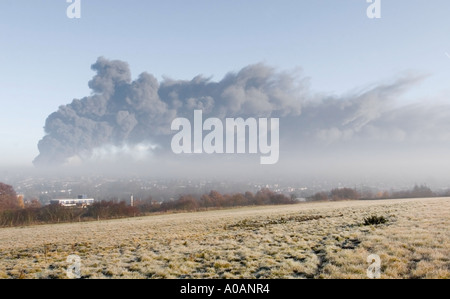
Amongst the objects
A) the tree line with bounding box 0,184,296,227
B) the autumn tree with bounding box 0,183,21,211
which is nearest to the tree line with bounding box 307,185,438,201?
the tree line with bounding box 0,184,296,227

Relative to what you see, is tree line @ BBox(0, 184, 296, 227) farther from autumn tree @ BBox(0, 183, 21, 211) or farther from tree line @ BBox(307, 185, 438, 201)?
tree line @ BBox(307, 185, 438, 201)

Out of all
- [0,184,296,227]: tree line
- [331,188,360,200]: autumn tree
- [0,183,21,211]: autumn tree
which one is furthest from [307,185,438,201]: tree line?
[0,183,21,211]: autumn tree

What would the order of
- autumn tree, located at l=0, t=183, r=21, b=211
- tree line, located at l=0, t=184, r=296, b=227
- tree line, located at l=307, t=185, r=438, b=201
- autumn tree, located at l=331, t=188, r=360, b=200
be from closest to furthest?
tree line, located at l=0, t=184, r=296, b=227
autumn tree, located at l=0, t=183, r=21, b=211
tree line, located at l=307, t=185, r=438, b=201
autumn tree, located at l=331, t=188, r=360, b=200

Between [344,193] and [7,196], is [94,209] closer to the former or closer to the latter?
[7,196]

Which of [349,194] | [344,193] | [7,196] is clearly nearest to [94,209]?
[7,196]

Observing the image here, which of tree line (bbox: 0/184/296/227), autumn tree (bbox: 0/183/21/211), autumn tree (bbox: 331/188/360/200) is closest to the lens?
tree line (bbox: 0/184/296/227)

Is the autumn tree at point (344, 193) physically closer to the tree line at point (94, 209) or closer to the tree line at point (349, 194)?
the tree line at point (349, 194)

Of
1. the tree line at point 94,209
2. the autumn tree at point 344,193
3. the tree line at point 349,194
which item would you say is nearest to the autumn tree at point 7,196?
the tree line at point 94,209

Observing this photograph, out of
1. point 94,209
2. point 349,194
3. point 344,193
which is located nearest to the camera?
point 94,209

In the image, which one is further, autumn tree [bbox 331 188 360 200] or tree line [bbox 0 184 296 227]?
autumn tree [bbox 331 188 360 200]

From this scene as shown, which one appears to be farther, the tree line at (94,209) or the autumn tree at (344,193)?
the autumn tree at (344,193)

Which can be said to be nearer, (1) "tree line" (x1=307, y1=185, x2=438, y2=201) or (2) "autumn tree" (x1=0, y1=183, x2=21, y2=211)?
(2) "autumn tree" (x1=0, y1=183, x2=21, y2=211)

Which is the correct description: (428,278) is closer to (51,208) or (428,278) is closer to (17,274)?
(17,274)
